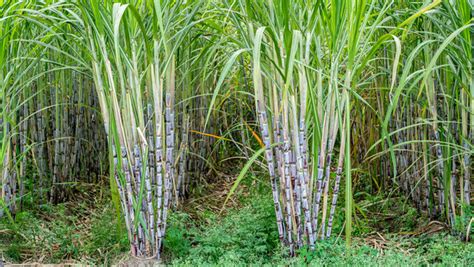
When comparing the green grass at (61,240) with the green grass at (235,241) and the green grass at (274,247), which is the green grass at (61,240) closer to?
the green grass at (235,241)

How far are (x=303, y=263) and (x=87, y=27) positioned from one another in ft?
3.81

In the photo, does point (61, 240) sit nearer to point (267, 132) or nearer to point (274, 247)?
point (274, 247)

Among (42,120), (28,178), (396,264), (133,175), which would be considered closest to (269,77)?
(133,175)

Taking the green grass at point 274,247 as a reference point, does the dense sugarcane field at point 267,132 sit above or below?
above

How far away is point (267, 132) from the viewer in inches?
90.7

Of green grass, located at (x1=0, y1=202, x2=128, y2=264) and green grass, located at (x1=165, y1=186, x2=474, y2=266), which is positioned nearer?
green grass, located at (x1=165, y1=186, x2=474, y2=266)

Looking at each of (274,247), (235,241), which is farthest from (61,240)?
(274,247)

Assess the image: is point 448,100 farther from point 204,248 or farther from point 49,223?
point 49,223

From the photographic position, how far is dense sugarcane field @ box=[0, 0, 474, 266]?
223 centimetres

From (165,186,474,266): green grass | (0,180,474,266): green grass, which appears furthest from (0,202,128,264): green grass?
(165,186,474,266): green grass

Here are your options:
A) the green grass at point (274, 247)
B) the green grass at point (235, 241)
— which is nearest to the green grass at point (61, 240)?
the green grass at point (235, 241)

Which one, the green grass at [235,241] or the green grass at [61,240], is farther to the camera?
the green grass at [61,240]

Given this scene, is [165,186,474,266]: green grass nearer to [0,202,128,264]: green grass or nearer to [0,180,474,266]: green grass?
[0,180,474,266]: green grass

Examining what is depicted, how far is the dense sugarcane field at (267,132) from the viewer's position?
87.8 inches
